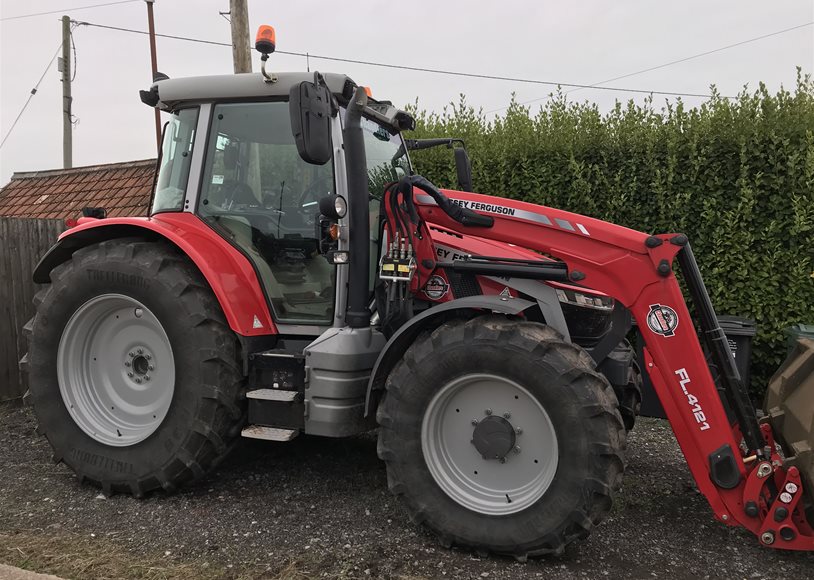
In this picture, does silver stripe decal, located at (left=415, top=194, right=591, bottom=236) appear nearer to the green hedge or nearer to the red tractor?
the red tractor

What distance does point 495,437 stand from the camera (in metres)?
2.88

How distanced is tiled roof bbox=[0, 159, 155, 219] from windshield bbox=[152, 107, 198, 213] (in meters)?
5.89

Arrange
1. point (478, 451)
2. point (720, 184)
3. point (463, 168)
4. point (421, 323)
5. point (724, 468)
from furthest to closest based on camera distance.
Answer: point (720, 184) → point (463, 168) → point (421, 323) → point (478, 451) → point (724, 468)

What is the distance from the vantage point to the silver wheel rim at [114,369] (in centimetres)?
365

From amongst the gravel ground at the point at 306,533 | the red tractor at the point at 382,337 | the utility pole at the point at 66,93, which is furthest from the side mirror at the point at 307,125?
the utility pole at the point at 66,93

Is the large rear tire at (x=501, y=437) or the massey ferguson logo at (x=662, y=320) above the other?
the massey ferguson logo at (x=662, y=320)

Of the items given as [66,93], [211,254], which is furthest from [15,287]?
[66,93]

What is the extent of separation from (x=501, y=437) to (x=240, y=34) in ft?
21.9

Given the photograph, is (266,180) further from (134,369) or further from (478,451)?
(478,451)

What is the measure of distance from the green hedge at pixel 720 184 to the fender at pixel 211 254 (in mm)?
3780

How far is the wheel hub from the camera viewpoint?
287 centimetres

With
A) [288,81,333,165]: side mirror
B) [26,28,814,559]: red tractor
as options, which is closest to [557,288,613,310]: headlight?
[26,28,814,559]: red tractor

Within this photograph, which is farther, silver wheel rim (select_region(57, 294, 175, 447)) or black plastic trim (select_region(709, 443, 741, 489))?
silver wheel rim (select_region(57, 294, 175, 447))

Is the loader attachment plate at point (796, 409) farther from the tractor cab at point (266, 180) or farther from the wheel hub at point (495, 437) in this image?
the tractor cab at point (266, 180)
